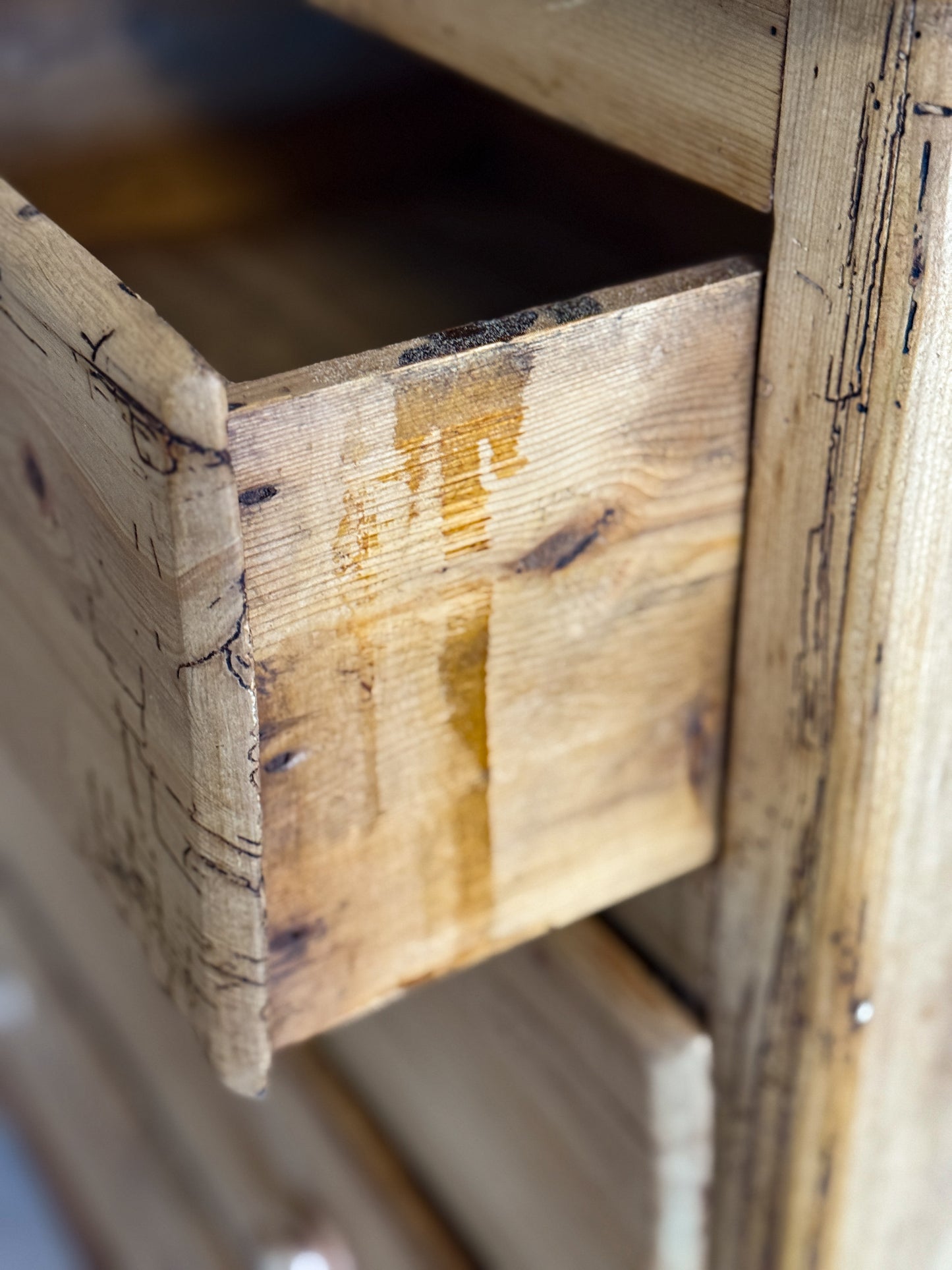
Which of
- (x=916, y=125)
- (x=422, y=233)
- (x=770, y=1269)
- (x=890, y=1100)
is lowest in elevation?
(x=770, y=1269)

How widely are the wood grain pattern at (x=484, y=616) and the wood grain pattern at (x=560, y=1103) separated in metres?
0.11

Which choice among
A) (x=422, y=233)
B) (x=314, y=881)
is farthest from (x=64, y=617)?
(x=422, y=233)

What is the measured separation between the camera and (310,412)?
354 mm

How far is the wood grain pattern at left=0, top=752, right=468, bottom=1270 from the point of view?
0.84 metres

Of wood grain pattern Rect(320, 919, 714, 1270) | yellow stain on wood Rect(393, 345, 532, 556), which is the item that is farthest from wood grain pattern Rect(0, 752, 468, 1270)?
yellow stain on wood Rect(393, 345, 532, 556)

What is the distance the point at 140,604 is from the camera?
38 cm

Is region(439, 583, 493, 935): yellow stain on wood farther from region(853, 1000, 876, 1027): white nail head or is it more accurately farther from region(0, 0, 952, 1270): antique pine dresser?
region(853, 1000, 876, 1027): white nail head

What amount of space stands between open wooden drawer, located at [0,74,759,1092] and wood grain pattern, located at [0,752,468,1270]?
0.40m

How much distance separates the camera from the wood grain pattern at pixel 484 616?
372mm

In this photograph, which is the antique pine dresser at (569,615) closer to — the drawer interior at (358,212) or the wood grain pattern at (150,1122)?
the drawer interior at (358,212)

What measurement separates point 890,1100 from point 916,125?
1.23 ft

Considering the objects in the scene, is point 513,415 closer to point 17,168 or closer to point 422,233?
point 422,233

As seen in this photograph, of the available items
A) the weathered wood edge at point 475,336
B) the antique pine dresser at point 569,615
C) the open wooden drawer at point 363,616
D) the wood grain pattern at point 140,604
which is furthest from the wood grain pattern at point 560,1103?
the weathered wood edge at point 475,336

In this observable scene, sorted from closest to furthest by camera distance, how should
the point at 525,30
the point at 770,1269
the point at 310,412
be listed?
the point at 310,412, the point at 525,30, the point at 770,1269
